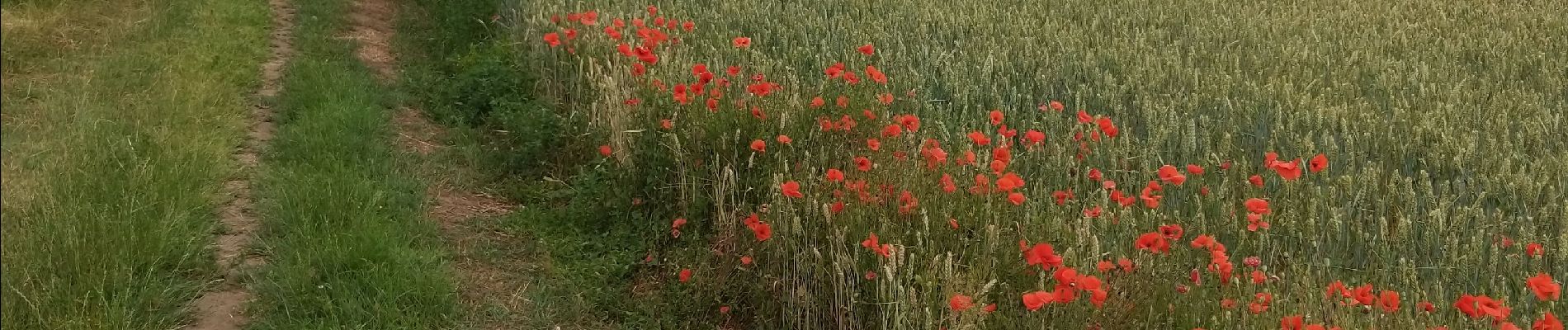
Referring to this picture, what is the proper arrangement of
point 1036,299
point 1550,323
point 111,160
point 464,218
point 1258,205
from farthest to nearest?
point 464,218 → point 111,160 → point 1258,205 → point 1036,299 → point 1550,323

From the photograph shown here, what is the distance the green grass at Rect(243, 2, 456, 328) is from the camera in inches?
131

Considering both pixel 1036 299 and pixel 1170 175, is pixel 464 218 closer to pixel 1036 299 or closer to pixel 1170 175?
pixel 1170 175

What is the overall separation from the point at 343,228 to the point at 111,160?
0.98 meters

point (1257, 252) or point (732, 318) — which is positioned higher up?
point (1257, 252)

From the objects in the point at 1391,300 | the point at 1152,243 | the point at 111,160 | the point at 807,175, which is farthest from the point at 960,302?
the point at 111,160

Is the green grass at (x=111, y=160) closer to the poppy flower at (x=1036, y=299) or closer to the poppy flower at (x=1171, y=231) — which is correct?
the poppy flower at (x=1036, y=299)

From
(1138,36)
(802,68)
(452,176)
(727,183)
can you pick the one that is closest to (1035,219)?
(727,183)

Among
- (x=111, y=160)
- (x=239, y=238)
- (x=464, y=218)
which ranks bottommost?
(x=464, y=218)

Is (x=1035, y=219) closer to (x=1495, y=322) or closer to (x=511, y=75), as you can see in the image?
(x=1495, y=322)

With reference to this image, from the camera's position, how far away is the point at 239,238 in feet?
12.7

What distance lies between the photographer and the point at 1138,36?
5793 millimetres

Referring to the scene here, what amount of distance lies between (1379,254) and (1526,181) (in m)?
0.65

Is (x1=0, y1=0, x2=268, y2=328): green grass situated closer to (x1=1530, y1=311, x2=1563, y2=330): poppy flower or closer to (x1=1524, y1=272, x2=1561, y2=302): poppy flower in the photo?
(x1=1530, y1=311, x2=1563, y2=330): poppy flower

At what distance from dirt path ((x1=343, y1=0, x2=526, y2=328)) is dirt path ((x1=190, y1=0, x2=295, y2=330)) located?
610 millimetres
